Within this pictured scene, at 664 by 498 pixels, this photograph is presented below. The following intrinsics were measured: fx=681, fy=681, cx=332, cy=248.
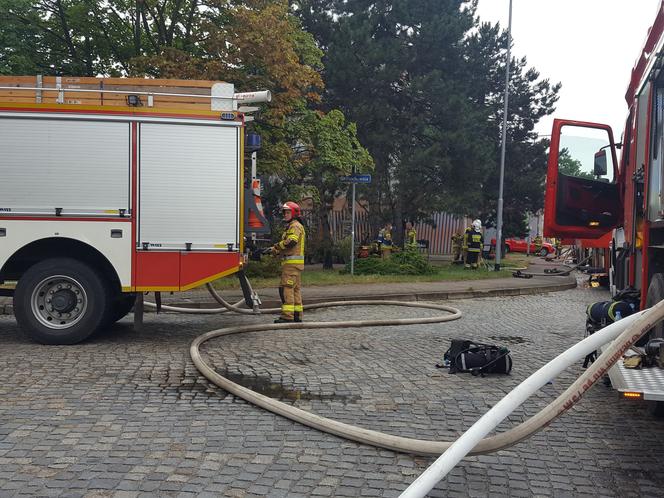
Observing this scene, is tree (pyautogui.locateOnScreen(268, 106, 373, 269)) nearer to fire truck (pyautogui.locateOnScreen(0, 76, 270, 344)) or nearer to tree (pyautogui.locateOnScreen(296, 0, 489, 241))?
tree (pyautogui.locateOnScreen(296, 0, 489, 241))

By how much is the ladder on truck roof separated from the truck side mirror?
12.9ft

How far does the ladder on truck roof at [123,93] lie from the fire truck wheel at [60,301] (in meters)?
1.89

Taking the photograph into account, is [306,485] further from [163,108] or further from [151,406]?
[163,108]

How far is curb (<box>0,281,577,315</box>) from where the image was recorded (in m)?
11.8

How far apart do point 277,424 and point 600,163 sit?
522 cm

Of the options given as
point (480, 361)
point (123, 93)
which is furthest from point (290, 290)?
point (480, 361)

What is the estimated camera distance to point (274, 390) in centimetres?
587

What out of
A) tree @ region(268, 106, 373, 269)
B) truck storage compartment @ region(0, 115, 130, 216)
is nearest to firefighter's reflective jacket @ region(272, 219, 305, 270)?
truck storage compartment @ region(0, 115, 130, 216)

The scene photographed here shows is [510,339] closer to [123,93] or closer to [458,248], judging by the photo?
[123,93]

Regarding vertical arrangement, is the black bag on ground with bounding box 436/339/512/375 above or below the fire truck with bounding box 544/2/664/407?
below

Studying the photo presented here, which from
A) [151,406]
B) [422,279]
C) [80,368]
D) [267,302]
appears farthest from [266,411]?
[422,279]

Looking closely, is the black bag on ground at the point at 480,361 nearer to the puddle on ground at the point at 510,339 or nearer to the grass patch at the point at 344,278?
the puddle on ground at the point at 510,339

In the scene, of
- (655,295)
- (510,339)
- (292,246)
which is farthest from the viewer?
(292,246)

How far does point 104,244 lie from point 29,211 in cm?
91
